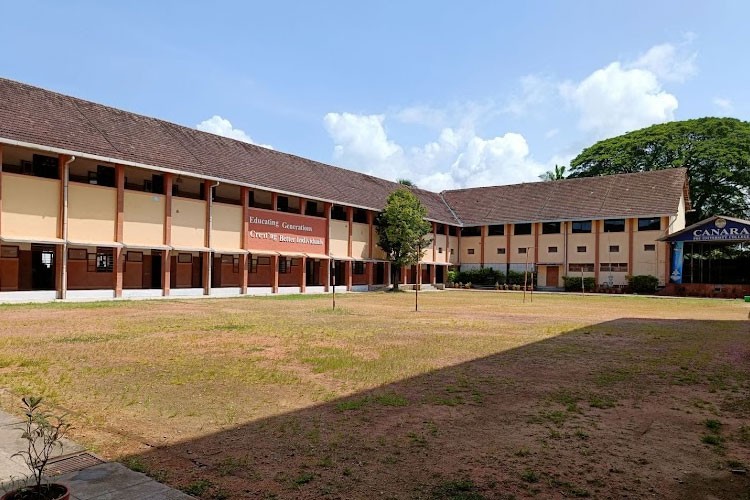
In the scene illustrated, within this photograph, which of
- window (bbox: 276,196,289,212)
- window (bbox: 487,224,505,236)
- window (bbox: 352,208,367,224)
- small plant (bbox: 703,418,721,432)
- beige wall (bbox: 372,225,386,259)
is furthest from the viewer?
window (bbox: 487,224,505,236)

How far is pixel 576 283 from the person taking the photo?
37.5 meters

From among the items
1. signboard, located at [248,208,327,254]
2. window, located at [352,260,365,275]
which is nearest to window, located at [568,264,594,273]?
window, located at [352,260,365,275]

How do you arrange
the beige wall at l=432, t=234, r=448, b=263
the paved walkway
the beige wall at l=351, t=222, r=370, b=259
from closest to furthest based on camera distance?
the paved walkway, the beige wall at l=351, t=222, r=370, b=259, the beige wall at l=432, t=234, r=448, b=263

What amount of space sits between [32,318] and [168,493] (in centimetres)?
1284

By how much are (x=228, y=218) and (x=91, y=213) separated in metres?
6.50

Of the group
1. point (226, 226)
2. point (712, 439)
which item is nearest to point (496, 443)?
point (712, 439)

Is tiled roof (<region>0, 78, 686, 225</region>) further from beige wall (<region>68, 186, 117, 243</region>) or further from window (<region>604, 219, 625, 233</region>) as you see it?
beige wall (<region>68, 186, 117, 243</region>)

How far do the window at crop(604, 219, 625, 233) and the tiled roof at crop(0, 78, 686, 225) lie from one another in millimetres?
665

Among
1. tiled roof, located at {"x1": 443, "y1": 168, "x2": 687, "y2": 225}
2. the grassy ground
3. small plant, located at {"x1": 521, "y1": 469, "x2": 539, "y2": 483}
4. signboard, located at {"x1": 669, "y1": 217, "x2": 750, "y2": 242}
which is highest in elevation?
tiled roof, located at {"x1": 443, "y1": 168, "x2": 687, "y2": 225}

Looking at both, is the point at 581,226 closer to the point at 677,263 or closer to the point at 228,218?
the point at 677,263

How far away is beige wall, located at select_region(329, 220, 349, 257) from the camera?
31.5m

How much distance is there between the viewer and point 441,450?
4.53 metres

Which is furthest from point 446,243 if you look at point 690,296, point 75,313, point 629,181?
point 75,313

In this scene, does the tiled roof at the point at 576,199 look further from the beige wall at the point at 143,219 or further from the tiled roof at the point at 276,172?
the beige wall at the point at 143,219
